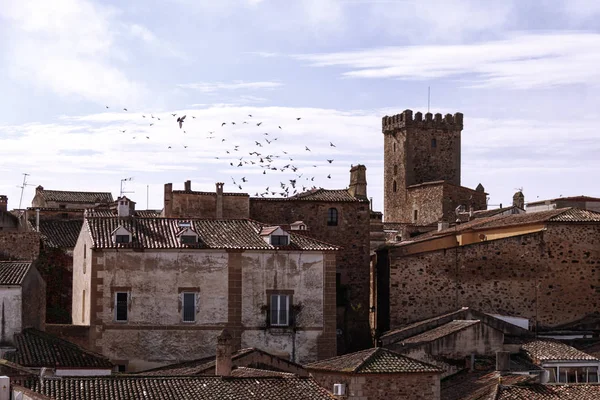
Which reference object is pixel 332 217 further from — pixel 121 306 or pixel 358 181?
pixel 121 306

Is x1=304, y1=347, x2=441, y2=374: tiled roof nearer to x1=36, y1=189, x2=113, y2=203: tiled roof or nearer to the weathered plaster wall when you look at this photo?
the weathered plaster wall

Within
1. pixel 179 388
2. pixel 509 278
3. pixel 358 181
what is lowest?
pixel 179 388

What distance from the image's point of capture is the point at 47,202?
293ft

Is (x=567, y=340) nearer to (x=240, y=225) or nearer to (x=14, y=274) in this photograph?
(x=240, y=225)

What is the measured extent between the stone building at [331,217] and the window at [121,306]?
1032cm

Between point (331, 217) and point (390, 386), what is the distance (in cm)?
2253

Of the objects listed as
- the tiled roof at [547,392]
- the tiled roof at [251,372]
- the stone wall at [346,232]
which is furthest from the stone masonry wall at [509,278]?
the tiled roof at [547,392]

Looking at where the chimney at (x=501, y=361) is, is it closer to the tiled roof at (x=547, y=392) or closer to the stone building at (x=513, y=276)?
the tiled roof at (x=547, y=392)

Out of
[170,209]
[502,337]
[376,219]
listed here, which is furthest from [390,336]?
[376,219]

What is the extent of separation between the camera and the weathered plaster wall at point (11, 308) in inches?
2019

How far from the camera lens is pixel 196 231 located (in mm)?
56938

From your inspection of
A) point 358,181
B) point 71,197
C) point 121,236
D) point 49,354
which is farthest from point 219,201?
point 71,197

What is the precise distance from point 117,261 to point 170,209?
412 inches

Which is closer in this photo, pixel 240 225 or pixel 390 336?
pixel 390 336
